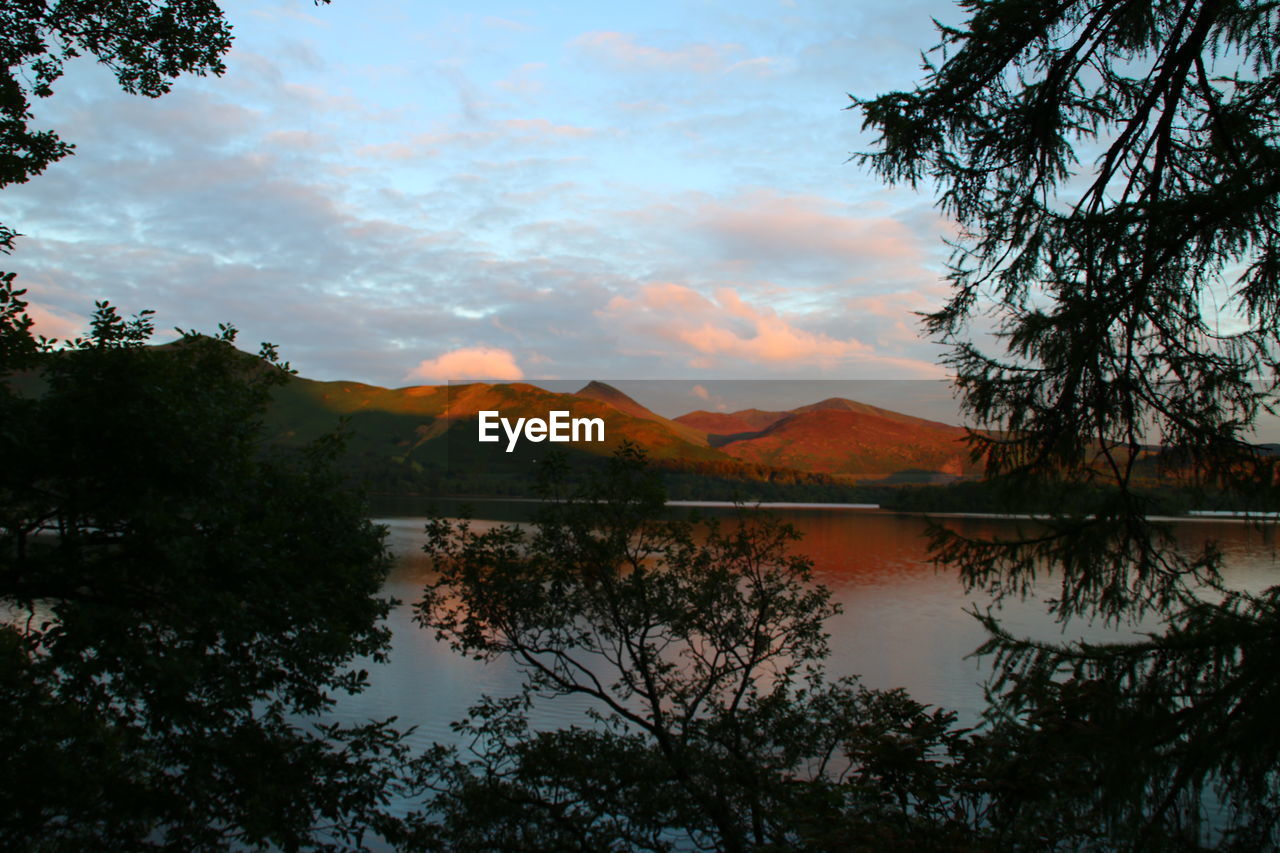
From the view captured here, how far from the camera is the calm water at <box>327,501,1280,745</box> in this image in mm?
12500

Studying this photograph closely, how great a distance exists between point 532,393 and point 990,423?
10321 centimetres

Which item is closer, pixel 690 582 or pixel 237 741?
pixel 237 741

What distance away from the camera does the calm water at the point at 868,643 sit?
12500 mm

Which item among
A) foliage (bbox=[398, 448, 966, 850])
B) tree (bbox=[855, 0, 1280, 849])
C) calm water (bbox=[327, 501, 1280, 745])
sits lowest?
calm water (bbox=[327, 501, 1280, 745])

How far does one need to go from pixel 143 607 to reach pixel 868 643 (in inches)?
574

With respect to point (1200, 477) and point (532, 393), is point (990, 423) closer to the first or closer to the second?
point (1200, 477)

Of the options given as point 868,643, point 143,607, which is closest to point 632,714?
point 143,607

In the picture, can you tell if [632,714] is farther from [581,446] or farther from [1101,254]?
[581,446]

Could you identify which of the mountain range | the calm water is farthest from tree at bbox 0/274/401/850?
the mountain range

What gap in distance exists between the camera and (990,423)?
4387 mm

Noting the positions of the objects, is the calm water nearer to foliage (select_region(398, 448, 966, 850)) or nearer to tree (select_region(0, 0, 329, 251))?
foliage (select_region(398, 448, 966, 850))

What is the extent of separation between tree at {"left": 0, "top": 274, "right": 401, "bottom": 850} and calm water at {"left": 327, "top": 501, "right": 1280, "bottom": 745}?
4.30 m

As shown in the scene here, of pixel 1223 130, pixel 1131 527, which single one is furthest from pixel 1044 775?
pixel 1223 130

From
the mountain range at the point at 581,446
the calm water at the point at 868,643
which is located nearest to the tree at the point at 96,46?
the calm water at the point at 868,643
